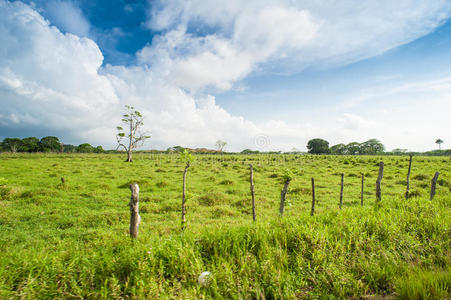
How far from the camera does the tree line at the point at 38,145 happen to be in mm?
77312

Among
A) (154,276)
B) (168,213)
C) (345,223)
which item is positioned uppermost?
(345,223)

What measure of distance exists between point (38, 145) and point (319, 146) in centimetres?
13262

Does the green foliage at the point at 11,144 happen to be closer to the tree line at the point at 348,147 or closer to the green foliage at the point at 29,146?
the green foliage at the point at 29,146

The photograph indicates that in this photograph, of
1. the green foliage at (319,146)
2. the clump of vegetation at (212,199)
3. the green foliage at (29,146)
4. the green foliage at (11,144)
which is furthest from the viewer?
the green foliage at (319,146)

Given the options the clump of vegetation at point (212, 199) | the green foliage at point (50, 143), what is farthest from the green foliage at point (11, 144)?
the clump of vegetation at point (212, 199)

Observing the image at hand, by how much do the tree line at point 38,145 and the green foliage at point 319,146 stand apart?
100589mm

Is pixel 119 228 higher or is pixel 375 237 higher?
pixel 375 237

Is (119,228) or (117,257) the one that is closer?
(117,257)

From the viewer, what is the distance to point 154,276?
3002mm

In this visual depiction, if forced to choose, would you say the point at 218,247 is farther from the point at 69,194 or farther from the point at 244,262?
the point at 69,194

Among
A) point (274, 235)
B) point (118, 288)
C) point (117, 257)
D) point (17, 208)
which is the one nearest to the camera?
point (118, 288)

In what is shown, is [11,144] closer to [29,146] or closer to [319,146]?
[29,146]

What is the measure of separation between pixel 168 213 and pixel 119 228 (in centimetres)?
226

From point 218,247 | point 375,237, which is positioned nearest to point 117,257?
point 218,247
